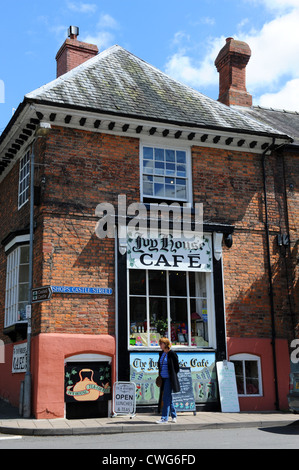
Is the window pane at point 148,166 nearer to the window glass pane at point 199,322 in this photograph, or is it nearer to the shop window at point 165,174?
the shop window at point 165,174

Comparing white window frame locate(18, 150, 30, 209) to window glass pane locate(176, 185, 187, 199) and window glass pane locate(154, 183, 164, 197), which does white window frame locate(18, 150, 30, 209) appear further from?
window glass pane locate(176, 185, 187, 199)

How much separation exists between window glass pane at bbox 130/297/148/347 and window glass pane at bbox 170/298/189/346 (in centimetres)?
74

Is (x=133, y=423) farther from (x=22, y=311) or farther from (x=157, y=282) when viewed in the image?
(x=22, y=311)

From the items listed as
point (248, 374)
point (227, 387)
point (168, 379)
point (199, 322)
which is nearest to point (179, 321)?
point (199, 322)

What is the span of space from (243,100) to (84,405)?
36.8 feet

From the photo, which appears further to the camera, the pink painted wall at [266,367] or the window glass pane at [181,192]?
the window glass pane at [181,192]

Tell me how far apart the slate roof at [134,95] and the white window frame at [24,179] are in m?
2.12

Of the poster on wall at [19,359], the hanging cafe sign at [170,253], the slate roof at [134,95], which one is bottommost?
the poster on wall at [19,359]

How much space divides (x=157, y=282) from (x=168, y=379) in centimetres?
→ 312

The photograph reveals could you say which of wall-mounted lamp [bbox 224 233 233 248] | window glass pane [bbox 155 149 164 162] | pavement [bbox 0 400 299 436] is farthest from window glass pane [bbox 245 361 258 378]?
window glass pane [bbox 155 149 164 162]

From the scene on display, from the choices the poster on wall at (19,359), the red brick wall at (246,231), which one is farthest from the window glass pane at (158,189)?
the poster on wall at (19,359)

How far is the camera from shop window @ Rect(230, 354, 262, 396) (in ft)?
43.9

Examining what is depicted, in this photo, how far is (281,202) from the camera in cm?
1489

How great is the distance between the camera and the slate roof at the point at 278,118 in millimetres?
17109
